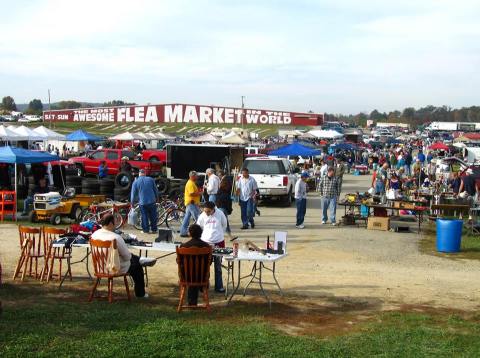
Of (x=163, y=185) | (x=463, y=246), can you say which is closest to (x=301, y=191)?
(x=463, y=246)

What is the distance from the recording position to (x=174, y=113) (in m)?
94.4

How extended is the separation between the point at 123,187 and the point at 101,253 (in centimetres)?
1256

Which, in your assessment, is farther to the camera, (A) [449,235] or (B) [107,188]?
(B) [107,188]

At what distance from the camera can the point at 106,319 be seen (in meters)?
7.26

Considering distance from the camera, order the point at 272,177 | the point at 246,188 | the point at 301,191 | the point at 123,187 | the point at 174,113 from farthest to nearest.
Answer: the point at 174,113 < the point at 272,177 < the point at 123,187 < the point at 301,191 < the point at 246,188

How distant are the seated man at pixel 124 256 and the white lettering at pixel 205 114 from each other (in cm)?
8592

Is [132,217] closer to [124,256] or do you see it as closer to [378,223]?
[378,223]

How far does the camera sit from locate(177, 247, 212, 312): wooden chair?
7.88 metres

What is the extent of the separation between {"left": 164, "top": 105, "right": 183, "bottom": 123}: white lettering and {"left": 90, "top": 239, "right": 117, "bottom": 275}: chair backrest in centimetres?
8650

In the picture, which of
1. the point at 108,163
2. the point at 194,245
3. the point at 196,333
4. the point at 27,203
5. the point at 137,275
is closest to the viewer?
the point at 196,333

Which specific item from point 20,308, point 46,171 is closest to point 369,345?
point 20,308

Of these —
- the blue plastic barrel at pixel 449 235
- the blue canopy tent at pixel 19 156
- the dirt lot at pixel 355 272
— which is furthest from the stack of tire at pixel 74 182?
the blue plastic barrel at pixel 449 235

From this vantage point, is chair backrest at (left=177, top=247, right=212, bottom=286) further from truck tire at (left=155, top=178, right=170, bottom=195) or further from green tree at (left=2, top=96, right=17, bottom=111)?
green tree at (left=2, top=96, right=17, bottom=111)

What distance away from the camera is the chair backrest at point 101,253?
26.6 feet
